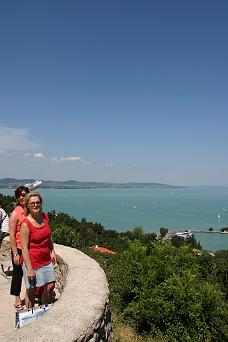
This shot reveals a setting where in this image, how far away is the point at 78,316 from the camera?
3164mm

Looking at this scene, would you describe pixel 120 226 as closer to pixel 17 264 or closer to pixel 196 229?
pixel 196 229

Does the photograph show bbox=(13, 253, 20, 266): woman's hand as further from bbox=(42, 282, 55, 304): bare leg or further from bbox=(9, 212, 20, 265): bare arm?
bbox=(42, 282, 55, 304): bare leg

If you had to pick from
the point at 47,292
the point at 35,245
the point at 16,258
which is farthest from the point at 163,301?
the point at 35,245

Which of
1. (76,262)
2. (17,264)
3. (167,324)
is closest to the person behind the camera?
(17,264)

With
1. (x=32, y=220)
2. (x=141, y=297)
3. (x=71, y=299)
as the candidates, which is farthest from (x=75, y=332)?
(x=141, y=297)

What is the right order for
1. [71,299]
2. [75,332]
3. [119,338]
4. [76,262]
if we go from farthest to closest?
1. [119,338]
2. [76,262]
3. [71,299]
4. [75,332]

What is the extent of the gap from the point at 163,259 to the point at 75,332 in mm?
19003

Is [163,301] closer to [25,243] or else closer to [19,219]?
[19,219]

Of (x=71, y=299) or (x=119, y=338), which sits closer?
(x=71, y=299)

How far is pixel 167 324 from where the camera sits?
11.9 metres

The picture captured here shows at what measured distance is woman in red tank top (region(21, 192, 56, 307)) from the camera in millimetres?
3699

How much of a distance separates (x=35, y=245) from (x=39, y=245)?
48 mm

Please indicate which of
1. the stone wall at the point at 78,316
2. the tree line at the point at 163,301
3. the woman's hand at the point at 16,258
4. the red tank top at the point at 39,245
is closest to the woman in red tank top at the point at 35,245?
the red tank top at the point at 39,245

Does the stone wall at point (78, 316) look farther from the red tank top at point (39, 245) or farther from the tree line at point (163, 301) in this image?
the tree line at point (163, 301)
